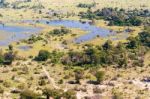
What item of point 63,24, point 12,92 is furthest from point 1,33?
point 12,92

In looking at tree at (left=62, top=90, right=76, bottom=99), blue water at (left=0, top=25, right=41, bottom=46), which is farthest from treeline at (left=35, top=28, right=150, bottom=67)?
blue water at (left=0, top=25, right=41, bottom=46)

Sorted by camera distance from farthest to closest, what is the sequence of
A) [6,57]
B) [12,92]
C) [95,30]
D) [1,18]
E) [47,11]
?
1. [47,11]
2. [1,18]
3. [95,30]
4. [6,57]
5. [12,92]

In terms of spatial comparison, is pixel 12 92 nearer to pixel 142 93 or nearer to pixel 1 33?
pixel 142 93

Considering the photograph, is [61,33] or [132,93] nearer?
[132,93]

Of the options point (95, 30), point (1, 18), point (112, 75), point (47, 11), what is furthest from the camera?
point (47, 11)

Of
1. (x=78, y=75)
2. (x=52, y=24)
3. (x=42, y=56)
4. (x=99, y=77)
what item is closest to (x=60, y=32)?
(x=52, y=24)

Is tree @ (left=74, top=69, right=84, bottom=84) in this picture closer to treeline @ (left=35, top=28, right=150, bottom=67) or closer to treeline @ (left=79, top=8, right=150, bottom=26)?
treeline @ (left=35, top=28, right=150, bottom=67)
